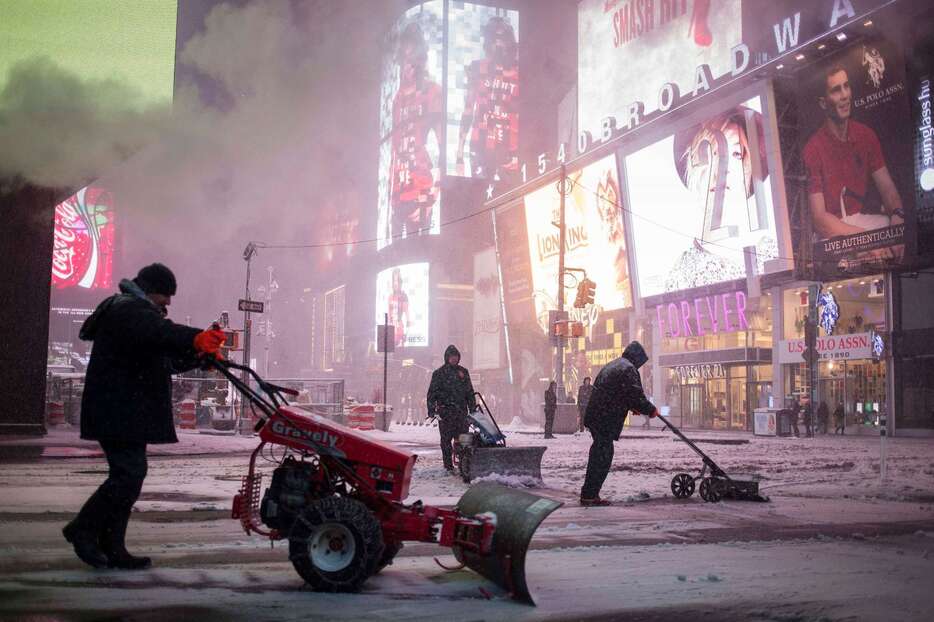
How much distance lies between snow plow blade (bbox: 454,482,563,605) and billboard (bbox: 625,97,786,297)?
32704 mm

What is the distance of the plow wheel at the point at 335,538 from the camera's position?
13.8ft

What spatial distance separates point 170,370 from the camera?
4.75m

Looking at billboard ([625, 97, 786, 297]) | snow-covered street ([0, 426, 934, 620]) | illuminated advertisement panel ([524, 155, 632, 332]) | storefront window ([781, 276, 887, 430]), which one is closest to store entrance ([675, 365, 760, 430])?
storefront window ([781, 276, 887, 430])

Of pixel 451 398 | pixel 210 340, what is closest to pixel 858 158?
pixel 451 398

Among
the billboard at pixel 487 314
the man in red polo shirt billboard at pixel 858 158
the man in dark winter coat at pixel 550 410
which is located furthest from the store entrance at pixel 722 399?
the billboard at pixel 487 314

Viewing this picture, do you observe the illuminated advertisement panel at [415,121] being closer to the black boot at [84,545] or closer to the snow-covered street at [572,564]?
the snow-covered street at [572,564]

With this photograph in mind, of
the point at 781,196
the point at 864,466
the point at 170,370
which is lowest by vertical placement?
the point at 864,466

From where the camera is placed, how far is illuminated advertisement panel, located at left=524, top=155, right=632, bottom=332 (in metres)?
44.5

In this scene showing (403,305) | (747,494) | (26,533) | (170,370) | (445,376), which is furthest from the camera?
(403,305)

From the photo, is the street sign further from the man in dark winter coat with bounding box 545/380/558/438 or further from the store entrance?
the store entrance

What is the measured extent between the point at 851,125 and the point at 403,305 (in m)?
70.2

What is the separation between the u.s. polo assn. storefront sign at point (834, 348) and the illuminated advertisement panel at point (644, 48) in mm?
14239

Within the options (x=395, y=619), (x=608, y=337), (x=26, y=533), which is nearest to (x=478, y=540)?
(x=395, y=619)

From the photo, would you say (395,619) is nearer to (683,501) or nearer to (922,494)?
(683,501)
